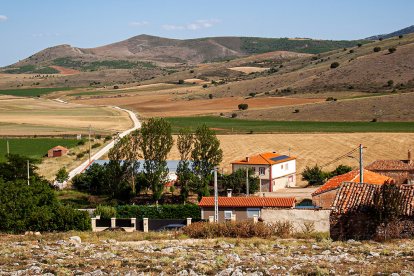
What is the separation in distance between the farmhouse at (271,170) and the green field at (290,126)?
3282 centimetres

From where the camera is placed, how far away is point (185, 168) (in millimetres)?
56594

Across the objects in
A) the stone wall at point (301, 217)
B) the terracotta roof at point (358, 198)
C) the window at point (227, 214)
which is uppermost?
the terracotta roof at point (358, 198)

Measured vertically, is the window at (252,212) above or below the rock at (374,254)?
below

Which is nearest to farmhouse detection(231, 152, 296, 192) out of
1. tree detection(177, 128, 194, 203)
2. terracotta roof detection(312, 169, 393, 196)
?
tree detection(177, 128, 194, 203)

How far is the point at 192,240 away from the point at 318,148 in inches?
2229

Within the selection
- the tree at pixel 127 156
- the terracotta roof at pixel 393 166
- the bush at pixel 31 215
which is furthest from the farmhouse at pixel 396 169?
the bush at pixel 31 215

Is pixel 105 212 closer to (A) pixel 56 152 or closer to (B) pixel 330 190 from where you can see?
(B) pixel 330 190

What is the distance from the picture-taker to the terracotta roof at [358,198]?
2364cm

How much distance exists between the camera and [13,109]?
154875 mm

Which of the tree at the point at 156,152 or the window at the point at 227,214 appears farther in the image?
the tree at the point at 156,152

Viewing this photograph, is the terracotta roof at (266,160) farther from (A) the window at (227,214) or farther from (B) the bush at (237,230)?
(B) the bush at (237,230)

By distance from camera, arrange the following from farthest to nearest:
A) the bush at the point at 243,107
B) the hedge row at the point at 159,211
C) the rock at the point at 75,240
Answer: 1. the bush at the point at 243,107
2. the hedge row at the point at 159,211
3. the rock at the point at 75,240

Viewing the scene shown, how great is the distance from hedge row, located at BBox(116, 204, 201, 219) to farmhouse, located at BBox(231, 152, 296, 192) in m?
12.6

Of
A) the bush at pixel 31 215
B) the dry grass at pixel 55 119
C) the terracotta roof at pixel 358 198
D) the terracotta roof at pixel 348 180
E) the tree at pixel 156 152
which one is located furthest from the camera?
the dry grass at pixel 55 119
